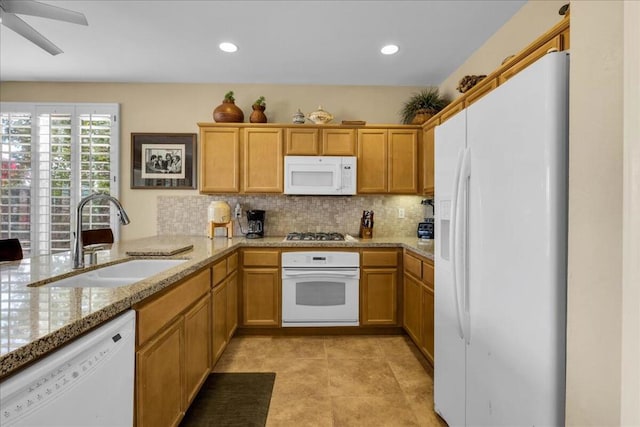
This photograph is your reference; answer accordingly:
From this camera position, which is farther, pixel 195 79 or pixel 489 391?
pixel 195 79

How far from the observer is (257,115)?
130 inches

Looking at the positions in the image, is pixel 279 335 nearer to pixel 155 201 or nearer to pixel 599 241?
pixel 155 201

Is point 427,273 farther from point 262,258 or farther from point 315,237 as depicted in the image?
point 262,258

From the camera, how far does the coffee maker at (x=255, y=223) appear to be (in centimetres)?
331

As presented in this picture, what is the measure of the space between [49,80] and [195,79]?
65.2 inches

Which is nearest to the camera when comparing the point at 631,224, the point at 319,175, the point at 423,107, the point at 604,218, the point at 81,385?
the point at 631,224

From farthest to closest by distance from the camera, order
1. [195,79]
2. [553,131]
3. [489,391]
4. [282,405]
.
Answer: [195,79]
[282,405]
[489,391]
[553,131]

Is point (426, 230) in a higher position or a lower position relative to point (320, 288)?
higher

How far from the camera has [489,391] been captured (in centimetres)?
122

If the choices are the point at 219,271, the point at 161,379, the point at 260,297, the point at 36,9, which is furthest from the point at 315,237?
the point at 36,9

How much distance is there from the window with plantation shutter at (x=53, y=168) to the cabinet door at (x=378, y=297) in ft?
9.39

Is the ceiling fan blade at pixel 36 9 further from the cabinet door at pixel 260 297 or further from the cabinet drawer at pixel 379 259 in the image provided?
the cabinet drawer at pixel 379 259

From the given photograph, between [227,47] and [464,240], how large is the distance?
8.44ft

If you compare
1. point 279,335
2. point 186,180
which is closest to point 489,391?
point 279,335
